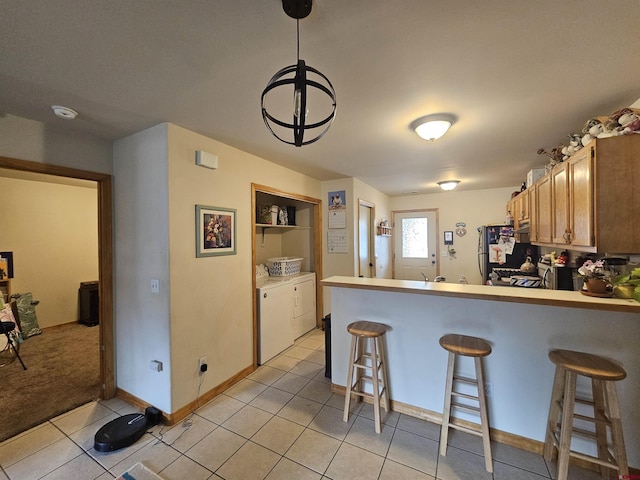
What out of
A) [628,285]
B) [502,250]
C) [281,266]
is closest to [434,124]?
[628,285]

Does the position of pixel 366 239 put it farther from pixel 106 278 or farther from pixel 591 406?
pixel 106 278

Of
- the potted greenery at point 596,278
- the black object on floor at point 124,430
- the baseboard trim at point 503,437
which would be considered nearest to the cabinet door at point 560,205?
the potted greenery at point 596,278

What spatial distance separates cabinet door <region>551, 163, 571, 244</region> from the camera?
2.13 m

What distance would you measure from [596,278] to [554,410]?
0.87 m

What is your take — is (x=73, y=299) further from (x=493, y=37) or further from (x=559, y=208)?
(x=559, y=208)

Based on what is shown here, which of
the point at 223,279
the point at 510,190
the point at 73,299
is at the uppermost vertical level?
the point at 510,190

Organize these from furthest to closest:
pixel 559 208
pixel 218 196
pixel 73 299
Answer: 1. pixel 73 299
2. pixel 218 196
3. pixel 559 208

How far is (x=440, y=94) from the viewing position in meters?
1.73

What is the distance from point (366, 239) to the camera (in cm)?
482

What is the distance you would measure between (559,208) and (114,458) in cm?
385

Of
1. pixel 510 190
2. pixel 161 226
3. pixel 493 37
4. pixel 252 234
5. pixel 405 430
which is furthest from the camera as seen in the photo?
pixel 510 190

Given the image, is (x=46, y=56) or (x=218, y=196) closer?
(x=46, y=56)

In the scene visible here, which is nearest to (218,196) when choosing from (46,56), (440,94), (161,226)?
(161,226)

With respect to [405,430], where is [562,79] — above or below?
above
